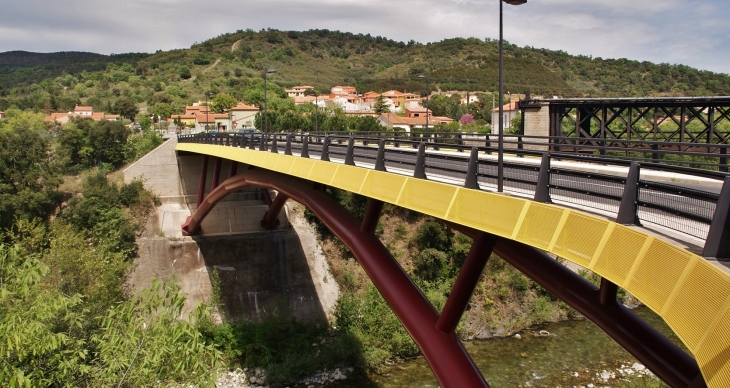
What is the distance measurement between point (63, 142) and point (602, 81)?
103 metres

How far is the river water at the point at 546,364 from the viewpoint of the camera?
21.5 metres

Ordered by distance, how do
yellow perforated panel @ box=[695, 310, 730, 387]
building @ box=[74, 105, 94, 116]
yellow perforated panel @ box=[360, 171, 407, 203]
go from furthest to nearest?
building @ box=[74, 105, 94, 116] < yellow perforated panel @ box=[360, 171, 407, 203] < yellow perforated panel @ box=[695, 310, 730, 387]

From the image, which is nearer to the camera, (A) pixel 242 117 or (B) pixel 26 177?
(B) pixel 26 177

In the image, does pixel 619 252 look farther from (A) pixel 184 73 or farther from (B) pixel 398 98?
(A) pixel 184 73

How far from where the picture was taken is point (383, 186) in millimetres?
11531

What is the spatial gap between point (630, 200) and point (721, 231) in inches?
52.1

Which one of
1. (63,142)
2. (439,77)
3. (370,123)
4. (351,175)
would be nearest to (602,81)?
(439,77)

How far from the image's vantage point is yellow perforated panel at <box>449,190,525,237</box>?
311 inches

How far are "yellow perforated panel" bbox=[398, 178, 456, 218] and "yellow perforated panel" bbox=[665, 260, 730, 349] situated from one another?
4637 millimetres

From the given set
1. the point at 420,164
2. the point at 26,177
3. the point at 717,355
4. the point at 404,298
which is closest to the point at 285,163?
the point at 404,298

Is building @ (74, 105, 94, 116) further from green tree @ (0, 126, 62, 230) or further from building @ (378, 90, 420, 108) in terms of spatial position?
green tree @ (0, 126, 62, 230)

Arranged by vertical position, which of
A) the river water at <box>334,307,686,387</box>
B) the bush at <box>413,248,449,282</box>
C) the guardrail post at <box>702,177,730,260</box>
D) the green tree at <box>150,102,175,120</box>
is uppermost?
the green tree at <box>150,102,175,120</box>

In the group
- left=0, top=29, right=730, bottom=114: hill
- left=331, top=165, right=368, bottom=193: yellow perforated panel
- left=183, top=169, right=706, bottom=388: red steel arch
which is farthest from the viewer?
left=0, top=29, right=730, bottom=114: hill

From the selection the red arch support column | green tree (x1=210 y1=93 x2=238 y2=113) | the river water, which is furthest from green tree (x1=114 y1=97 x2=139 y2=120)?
the red arch support column
